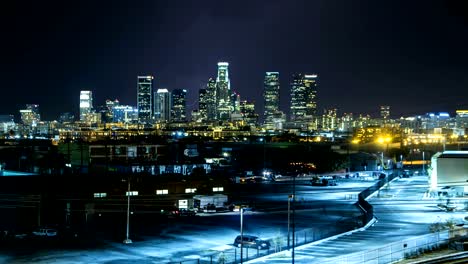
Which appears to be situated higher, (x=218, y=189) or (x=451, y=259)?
(x=218, y=189)

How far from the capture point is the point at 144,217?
3053 centimetres

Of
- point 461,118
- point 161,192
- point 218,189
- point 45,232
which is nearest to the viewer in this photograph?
point 45,232

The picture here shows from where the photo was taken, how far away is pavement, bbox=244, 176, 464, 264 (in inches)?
773

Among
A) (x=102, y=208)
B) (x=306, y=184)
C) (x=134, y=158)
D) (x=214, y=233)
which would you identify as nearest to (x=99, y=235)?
(x=214, y=233)

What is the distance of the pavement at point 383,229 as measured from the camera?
1965cm

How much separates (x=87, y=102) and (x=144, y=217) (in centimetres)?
15629

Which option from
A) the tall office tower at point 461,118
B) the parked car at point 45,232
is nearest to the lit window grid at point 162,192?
the parked car at point 45,232

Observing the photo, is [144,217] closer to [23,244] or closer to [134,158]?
[23,244]

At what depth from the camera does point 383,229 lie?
963 inches

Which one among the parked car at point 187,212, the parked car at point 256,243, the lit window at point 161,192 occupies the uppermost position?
the lit window at point 161,192

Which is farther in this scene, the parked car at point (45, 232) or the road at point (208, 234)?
the parked car at point (45, 232)

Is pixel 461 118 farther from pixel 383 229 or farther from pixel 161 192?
pixel 383 229

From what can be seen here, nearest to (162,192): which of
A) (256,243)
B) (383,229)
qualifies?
(383,229)

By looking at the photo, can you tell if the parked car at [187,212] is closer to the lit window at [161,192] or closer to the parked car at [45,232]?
the lit window at [161,192]
